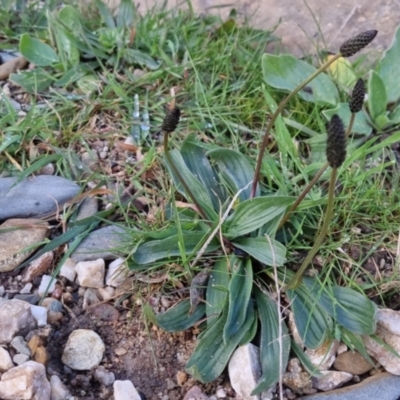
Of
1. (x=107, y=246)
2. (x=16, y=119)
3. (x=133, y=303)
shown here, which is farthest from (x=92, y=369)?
(x=16, y=119)

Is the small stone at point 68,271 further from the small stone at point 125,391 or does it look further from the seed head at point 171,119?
the seed head at point 171,119

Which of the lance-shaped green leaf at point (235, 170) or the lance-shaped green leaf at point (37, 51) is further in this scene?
the lance-shaped green leaf at point (37, 51)

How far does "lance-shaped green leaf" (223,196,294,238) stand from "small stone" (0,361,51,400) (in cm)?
67

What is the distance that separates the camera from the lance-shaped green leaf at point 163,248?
194 centimetres

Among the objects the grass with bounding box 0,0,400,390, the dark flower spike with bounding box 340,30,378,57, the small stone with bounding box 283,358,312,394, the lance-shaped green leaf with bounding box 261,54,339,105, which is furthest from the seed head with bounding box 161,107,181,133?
the lance-shaped green leaf with bounding box 261,54,339,105

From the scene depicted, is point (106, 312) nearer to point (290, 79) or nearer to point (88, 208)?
point (88, 208)

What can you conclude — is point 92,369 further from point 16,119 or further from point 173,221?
point 16,119

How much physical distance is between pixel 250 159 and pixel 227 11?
3.55ft

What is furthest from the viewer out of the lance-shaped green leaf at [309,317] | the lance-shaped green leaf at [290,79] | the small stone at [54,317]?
the lance-shaped green leaf at [290,79]

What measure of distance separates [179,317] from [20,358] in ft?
A: 1.49

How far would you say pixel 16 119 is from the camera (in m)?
2.49

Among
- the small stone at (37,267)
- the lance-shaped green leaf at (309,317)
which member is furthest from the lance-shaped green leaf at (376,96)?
the small stone at (37,267)

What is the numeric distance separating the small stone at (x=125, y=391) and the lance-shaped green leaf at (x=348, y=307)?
584mm

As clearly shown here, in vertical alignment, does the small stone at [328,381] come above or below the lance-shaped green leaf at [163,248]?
below
